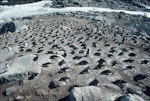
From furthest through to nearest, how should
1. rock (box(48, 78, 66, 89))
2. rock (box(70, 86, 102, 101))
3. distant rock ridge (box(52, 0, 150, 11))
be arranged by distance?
distant rock ridge (box(52, 0, 150, 11)), rock (box(48, 78, 66, 89)), rock (box(70, 86, 102, 101))

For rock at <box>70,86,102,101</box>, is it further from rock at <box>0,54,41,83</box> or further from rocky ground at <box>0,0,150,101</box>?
rock at <box>0,54,41,83</box>

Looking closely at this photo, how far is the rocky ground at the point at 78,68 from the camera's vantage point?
997 centimetres

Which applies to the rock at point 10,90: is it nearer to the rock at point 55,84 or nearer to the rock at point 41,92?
the rock at point 41,92

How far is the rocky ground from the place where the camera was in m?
9.97

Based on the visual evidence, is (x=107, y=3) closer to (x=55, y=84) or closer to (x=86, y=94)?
(x=55, y=84)

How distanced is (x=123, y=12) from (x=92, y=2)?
6830 millimetres

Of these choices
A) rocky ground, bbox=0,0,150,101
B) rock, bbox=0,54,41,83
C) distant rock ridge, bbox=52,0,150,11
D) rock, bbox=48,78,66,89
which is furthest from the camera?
distant rock ridge, bbox=52,0,150,11

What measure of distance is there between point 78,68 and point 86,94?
10.1 ft

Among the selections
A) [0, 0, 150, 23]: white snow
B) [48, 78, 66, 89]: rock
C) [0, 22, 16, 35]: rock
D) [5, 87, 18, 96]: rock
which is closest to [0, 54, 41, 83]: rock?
[5, 87, 18, 96]: rock

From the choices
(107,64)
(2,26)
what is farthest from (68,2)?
(107,64)

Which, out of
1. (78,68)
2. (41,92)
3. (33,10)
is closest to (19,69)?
(41,92)

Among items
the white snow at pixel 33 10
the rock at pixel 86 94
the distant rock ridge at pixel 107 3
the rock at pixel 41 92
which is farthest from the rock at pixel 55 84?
the distant rock ridge at pixel 107 3

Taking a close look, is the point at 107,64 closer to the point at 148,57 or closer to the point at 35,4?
the point at 148,57

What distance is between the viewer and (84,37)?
1856 centimetres
